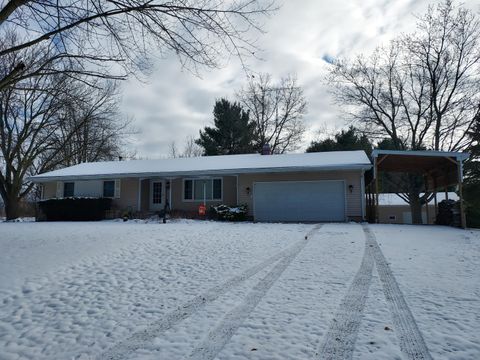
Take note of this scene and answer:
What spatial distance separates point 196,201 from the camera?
1916cm

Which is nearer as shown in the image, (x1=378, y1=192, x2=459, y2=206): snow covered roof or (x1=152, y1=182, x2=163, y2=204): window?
(x1=152, y1=182, x2=163, y2=204): window

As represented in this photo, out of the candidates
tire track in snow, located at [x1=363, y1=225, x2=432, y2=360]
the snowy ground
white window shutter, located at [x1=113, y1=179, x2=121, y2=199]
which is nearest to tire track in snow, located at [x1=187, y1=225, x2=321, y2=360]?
the snowy ground

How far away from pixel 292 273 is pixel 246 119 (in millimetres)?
28701

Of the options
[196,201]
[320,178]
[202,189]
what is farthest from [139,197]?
[320,178]

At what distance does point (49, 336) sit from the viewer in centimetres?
396

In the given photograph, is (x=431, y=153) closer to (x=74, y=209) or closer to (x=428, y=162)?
(x=428, y=162)

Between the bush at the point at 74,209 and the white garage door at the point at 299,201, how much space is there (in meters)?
8.30

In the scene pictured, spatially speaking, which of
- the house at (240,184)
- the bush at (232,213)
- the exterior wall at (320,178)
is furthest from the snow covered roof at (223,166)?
the bush at (232,213)

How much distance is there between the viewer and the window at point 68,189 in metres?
20.8

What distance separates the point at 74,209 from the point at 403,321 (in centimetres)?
1784

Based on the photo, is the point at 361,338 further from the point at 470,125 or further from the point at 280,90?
the point at 280,90

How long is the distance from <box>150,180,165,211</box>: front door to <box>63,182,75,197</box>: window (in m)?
4.82

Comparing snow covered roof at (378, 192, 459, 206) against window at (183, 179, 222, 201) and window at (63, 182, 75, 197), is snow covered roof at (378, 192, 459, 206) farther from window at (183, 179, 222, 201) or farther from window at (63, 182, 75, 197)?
window at (63, 182, 75, 197)

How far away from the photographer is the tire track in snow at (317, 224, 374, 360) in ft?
11.0
